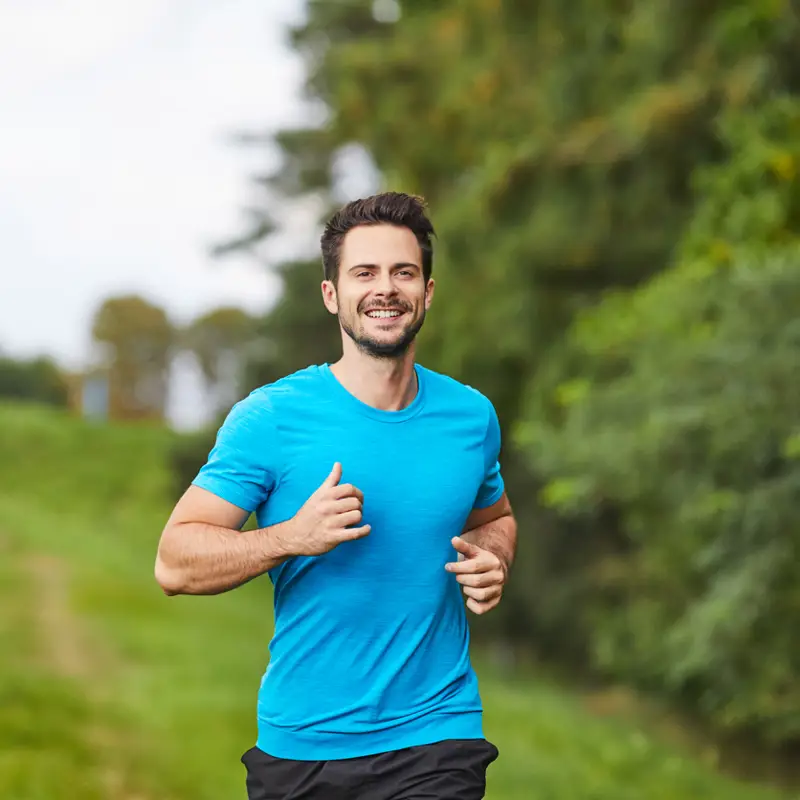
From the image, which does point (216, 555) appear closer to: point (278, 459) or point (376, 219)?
point (278, 459)

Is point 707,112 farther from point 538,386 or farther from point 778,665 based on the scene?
point 778,665

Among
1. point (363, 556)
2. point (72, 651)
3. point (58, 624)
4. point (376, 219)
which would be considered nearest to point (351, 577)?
point (363, 556)

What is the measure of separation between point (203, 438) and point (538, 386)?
1255 centimetres

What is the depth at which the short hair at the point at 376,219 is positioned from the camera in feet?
10.5

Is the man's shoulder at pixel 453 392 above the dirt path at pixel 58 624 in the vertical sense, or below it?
above

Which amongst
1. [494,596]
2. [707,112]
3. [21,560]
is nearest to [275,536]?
[494,596]

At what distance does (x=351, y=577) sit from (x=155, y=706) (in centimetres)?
835

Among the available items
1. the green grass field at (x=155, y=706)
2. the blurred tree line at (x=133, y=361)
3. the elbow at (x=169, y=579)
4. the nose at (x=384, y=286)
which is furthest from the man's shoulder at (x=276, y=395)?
the blurred tree line at (x=133, y=361)

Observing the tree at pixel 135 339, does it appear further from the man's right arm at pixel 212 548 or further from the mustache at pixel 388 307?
the man's right arm at pixel 212 548

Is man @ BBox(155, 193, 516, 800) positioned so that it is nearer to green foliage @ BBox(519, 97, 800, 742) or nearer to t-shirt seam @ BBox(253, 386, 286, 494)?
t-shirt seam @ BBox(253, 386, 286, 494)

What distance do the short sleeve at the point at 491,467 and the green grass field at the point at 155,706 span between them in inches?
192

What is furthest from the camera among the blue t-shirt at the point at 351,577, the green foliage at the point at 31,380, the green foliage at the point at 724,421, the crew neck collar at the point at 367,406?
the green foliage at the point at 31,380

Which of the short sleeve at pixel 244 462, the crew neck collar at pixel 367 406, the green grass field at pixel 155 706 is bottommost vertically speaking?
the green grass field at pixel 155 706

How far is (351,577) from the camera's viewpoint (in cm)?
304
